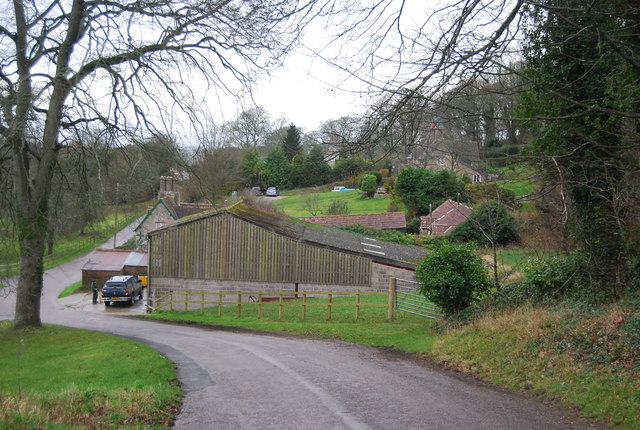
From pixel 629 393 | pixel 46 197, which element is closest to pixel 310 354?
pixel 629 393

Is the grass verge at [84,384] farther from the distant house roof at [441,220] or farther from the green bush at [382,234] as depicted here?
the distant house roof at [441,220]

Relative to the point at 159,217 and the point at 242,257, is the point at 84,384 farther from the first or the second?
the point at 159,217

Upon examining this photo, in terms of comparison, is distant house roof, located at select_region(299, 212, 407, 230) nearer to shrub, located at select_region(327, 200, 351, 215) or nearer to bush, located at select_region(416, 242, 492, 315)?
shrub, located at select_region(327, 200, 351, 215)

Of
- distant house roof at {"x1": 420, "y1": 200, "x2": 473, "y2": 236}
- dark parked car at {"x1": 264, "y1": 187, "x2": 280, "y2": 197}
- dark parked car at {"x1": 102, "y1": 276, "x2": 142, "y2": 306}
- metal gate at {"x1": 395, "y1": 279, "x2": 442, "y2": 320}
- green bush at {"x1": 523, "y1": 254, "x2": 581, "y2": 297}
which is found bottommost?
dark parked car at {"x1": 102, "y1": 276, "x2": 142, "y2": 306}

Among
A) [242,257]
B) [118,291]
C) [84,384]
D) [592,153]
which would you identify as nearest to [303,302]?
[242,257]

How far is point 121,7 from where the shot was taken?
14695 mm

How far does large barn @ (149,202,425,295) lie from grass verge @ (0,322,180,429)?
1181cm

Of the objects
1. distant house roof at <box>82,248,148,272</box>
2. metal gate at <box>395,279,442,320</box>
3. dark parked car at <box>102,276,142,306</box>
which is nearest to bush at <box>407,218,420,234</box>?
distant house roof at <box>82,248,148,272</box>

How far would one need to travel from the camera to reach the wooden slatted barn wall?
88.1 feet

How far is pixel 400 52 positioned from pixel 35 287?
15388 millimetres

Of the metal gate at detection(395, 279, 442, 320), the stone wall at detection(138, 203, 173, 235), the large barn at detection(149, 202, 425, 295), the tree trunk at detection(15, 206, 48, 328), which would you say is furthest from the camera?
the stone wall at detection(138, 203, 173, 235)

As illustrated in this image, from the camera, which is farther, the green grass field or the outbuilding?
the green grass field

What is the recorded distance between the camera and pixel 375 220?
149 feet

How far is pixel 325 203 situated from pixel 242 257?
29784mm
